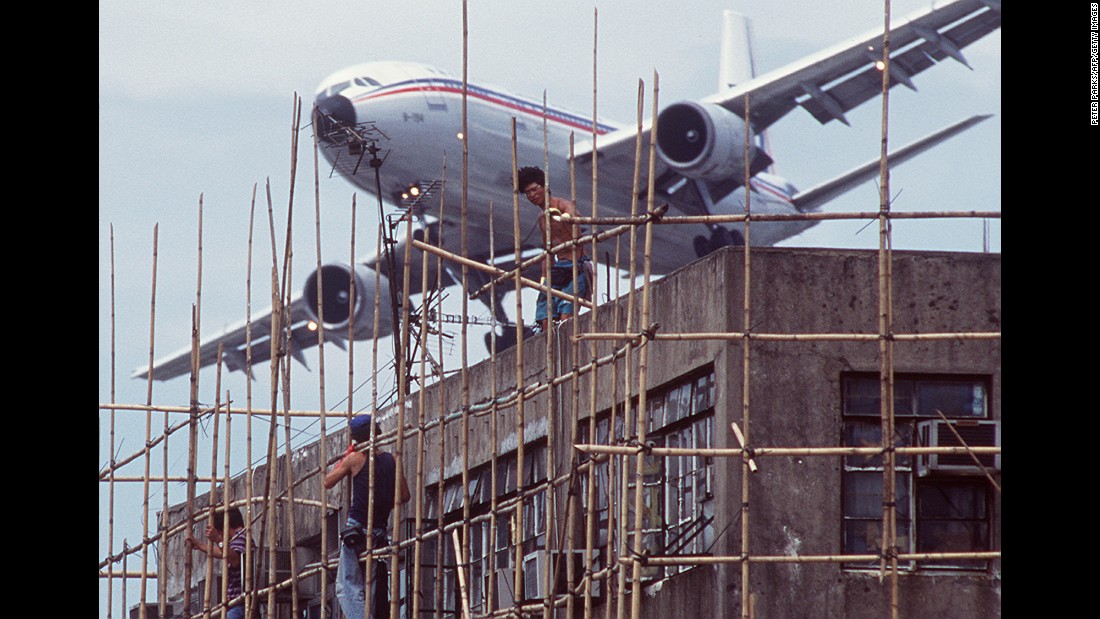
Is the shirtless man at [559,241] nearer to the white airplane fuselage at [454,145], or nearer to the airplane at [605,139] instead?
the airplane at [605,139]

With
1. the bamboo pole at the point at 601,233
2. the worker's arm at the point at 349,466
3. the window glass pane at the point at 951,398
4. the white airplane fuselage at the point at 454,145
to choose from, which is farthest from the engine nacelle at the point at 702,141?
the worker's arm at the point at 349,466

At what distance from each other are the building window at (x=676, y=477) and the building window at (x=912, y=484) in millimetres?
970

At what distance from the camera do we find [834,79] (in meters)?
34.7

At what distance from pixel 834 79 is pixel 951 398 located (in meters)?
22.4

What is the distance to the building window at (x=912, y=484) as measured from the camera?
1267 cm

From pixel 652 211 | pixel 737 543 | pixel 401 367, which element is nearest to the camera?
pixel 652 211

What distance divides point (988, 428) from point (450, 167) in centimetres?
2409

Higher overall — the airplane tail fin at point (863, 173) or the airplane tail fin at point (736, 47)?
the airplane tail fin at point (736, 47)

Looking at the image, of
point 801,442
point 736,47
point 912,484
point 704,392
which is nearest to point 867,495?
point 912,484

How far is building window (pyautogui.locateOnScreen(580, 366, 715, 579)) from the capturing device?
13133 millimetres

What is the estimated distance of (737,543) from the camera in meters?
12.6
